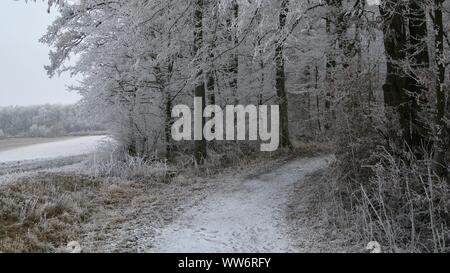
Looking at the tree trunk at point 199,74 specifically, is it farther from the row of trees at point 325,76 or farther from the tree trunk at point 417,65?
the tree trunk at point 417,65

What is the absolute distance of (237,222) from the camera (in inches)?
303

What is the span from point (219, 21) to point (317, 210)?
8355 mm

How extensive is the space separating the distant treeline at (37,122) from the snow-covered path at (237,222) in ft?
176

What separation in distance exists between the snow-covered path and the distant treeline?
53705 mm

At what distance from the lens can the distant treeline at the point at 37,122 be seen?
209 ft

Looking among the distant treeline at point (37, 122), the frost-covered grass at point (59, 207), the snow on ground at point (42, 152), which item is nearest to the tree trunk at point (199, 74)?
the frost-covered grass at point (59, 207)

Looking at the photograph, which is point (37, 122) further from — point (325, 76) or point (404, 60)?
point (404, 60)

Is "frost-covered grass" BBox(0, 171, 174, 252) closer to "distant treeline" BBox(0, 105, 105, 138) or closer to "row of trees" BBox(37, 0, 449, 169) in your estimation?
"row of trees" BBox(37, 0, 449, 169)

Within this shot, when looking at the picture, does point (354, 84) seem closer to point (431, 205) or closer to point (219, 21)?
point (431, 205)

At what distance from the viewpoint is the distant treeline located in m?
63.7

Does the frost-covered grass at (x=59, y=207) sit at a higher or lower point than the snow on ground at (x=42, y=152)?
higher

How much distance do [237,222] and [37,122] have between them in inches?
2711

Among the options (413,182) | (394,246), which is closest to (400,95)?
(413,182)

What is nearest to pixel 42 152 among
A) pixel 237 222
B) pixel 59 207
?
pixel 59 207
